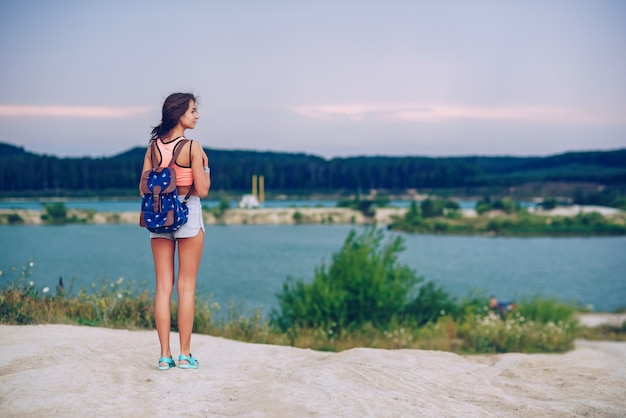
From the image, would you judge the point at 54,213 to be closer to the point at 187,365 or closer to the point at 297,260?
the point at 297,260

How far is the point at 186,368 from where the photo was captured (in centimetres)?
639

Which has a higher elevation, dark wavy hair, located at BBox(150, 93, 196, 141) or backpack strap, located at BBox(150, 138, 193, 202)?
dark wavy hair, located at BBox(150, 93, 196, 141)

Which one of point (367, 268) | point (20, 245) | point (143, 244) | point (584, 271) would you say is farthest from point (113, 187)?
point (367, 268)

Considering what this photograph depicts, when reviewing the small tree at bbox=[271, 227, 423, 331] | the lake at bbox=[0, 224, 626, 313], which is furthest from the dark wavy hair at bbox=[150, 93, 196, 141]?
the lake at bbox=[0, 224, 626, 313]

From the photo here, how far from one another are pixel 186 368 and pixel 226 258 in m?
37.3

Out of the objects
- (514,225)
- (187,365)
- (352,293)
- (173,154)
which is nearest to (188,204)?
(173,154)

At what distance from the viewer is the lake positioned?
31.8 m

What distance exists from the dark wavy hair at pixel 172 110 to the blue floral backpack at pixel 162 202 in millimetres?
338

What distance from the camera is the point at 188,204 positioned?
238 inches

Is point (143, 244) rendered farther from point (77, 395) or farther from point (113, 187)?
point (77, 395)

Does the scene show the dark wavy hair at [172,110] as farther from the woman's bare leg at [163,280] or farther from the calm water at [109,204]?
the calm water at [109,204]

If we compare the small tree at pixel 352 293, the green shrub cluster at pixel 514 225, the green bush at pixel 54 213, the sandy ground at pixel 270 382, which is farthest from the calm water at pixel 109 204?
the sandy ground at pixel 270 382

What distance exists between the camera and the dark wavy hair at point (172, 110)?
19.9 ft

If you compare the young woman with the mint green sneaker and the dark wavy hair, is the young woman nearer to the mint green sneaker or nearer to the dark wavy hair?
the dark wavy hair
